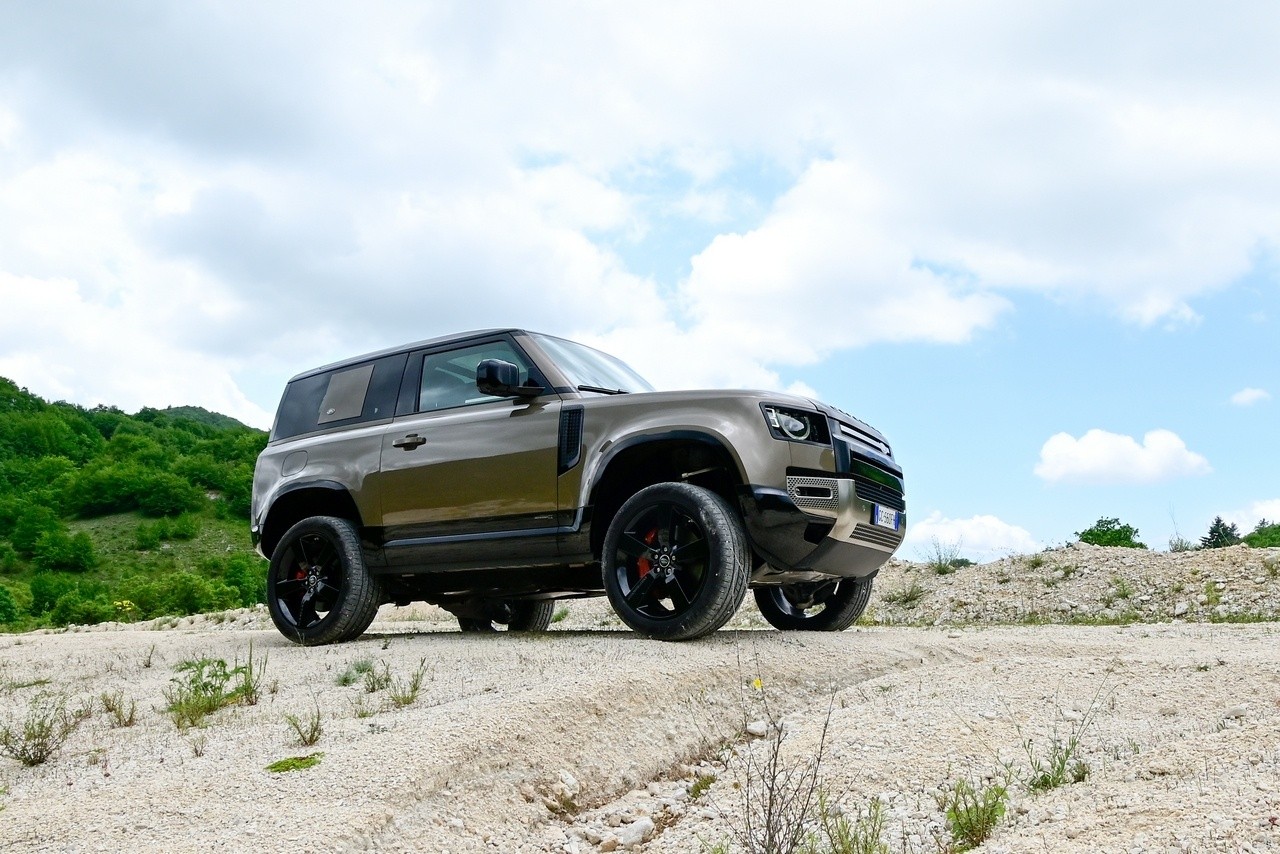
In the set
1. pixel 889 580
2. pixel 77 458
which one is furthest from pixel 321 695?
pixel 77 458

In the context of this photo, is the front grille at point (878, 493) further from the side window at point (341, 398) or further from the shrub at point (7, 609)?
the shrub at point (7, 609)

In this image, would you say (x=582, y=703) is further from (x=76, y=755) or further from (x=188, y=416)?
(x=188, y=416)

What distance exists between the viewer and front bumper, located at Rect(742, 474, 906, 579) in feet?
21.6

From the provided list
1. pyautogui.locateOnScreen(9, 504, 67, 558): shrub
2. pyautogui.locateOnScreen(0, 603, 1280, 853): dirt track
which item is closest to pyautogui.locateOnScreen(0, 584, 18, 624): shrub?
pyautogui.locateOnScreen(9, 504, 67, 558): shrub

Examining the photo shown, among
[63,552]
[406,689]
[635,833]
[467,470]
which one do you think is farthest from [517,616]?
[63,552]

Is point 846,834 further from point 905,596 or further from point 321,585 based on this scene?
point 905,596

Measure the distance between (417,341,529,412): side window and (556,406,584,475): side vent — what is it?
775 millimetres

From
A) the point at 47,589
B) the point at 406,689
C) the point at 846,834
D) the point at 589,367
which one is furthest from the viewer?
the point at 47,589

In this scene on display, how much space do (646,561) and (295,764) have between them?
8.98ft

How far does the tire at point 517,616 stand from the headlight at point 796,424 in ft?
13.0

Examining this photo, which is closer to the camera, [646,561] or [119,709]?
[119,709]

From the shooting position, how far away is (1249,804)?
349 cm

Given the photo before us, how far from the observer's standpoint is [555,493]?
7160 mm

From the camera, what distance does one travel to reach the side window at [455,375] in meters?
7.89
